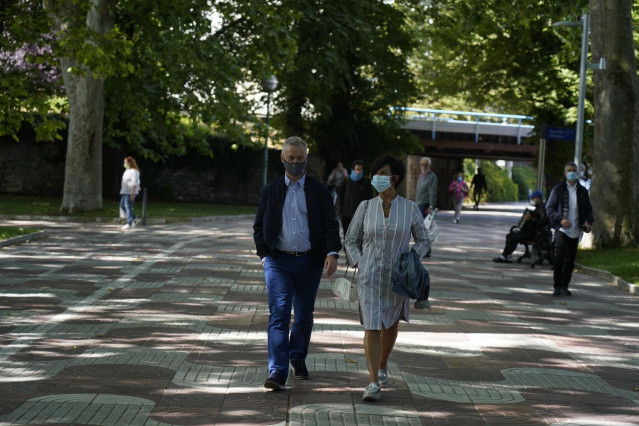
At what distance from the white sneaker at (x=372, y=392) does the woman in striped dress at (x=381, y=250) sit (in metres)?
0.08

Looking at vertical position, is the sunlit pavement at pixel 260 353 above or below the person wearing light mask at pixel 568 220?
below

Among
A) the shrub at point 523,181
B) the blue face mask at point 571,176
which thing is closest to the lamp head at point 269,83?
the blue face mask at point 571,176

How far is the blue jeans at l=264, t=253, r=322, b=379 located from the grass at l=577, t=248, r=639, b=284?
990 centimetres

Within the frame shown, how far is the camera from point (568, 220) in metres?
14.6

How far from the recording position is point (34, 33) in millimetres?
26844

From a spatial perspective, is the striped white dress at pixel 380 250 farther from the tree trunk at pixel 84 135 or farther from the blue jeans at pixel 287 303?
the tree trunk at pixel 84 135

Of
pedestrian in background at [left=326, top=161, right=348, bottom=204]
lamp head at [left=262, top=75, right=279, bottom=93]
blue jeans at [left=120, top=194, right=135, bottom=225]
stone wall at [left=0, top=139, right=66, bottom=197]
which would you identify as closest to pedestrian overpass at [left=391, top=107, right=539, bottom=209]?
stone wall at [left=0, top=139, right=66, bottom=197]

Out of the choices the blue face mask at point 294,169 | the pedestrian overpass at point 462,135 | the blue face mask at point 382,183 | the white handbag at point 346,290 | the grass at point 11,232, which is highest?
the pedestrian overpass at point 462,135

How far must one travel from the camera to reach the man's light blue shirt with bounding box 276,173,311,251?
7527mm

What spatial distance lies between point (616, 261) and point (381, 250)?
43.8 ft

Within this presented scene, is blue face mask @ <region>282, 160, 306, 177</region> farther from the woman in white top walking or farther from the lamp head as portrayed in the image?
the lamp head

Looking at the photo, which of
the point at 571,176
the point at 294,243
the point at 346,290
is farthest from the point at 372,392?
the point at 571,176

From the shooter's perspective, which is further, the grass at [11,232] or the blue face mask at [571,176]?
the grass at [11,232]

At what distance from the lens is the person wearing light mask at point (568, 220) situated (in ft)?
48.1
